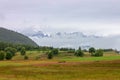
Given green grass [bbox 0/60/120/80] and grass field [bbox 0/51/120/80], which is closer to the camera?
green grass [bbox 0/60/120/80]

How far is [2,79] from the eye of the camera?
174ft

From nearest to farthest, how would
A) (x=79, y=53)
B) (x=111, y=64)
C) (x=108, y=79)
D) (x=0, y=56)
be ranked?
(x=108, y=79)
(x=111, y=64)
(x=0, y=56)
(x=79, y=53)

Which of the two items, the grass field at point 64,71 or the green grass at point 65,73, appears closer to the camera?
the green grass at point 65,73

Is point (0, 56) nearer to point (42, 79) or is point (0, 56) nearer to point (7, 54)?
point (7, 54)

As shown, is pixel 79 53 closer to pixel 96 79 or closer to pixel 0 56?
pixel 0 56

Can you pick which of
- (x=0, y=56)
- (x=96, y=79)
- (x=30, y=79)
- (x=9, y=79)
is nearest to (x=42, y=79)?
(x=30, y=79)

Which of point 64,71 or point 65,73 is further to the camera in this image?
point 64,71

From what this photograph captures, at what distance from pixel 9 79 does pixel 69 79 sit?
378 inches

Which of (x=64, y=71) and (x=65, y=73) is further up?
(x=64, y=71)

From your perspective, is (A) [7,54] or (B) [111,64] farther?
(A) [7,54]

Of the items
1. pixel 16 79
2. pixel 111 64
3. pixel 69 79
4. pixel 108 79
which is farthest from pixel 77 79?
pixel 111 64

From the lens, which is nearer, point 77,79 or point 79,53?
point 77,79

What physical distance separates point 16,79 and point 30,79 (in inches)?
89.0

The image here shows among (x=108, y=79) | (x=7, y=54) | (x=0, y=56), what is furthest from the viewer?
(x=7, y=54)
